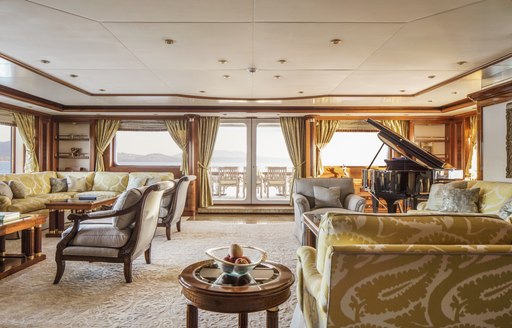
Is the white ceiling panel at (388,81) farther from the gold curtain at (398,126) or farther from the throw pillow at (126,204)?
the throw pillow at (126,204)

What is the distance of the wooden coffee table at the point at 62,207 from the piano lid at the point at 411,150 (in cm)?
421

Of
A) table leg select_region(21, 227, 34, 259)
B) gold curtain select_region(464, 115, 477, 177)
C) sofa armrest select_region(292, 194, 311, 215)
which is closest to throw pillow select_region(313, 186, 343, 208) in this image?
sofa armrest select_region(292, 194, 311, 215)

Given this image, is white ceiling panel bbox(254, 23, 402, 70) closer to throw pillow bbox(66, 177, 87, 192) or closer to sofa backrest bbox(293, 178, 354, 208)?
sofa backrest bbox(293, 178, 354, 208)

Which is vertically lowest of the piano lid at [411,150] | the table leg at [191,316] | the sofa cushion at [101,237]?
the table leg at [191,316]

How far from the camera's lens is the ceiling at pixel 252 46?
281 cm

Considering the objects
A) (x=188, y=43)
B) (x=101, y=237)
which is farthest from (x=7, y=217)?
(x=188, y=43)

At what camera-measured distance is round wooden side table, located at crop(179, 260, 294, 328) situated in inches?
65.7

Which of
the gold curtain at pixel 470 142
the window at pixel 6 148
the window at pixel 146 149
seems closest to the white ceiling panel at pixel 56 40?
the window at pixel 6 148

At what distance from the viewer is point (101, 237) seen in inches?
129

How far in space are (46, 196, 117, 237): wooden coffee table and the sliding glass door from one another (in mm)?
3425

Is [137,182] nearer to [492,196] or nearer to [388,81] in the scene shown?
[388,81]

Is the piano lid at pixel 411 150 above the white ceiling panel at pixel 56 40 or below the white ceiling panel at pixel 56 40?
below

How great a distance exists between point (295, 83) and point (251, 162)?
11.0 feet

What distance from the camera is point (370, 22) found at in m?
3.05
